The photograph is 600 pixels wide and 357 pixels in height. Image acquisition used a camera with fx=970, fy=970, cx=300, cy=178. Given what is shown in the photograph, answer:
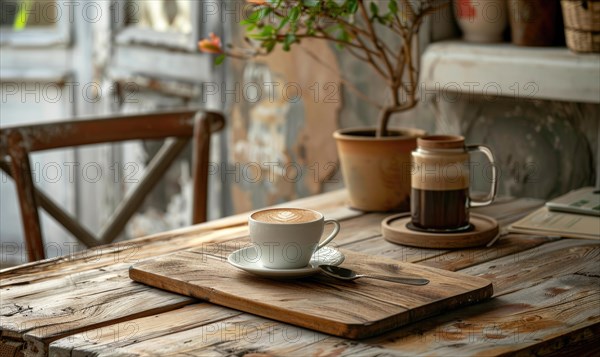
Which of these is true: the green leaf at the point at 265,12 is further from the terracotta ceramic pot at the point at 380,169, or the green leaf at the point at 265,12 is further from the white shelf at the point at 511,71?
the white shelf at the point at 511,71

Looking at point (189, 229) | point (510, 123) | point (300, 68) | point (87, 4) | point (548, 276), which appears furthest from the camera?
point (87, 4)

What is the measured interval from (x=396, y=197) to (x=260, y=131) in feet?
3.18

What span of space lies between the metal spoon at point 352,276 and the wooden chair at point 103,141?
0.70m

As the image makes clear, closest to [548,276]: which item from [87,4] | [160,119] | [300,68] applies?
[160,119]

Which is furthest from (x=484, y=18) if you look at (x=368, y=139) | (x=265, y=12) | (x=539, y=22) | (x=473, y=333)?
(x=473, y=333)

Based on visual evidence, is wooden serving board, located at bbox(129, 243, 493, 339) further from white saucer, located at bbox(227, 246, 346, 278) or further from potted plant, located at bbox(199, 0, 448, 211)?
potted plant, located at bbox(199, 0, 448, 211)

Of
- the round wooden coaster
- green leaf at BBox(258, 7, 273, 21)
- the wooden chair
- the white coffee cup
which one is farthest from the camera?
the wooden chair

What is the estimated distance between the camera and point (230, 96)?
2.79m

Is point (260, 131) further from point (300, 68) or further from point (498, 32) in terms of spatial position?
point (498, 32)

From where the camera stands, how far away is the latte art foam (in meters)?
1.33

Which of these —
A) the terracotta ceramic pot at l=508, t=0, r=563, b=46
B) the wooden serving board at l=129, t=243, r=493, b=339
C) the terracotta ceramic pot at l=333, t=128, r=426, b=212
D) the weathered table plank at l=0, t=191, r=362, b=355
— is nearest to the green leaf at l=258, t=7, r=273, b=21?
the terracotta ceramic pot at l=333, t=128, r=426, b=212

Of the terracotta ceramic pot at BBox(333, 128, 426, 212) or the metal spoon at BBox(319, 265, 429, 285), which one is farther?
the terracotta ceramic pot at BBox(333, 128, 426, 212)

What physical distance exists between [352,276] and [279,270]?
0.10 metres

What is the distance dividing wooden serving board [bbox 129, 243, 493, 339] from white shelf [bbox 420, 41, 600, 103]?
2.06 ft
